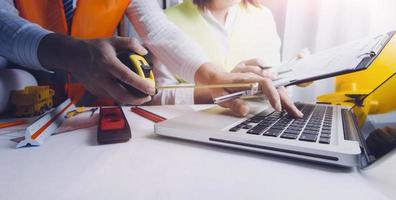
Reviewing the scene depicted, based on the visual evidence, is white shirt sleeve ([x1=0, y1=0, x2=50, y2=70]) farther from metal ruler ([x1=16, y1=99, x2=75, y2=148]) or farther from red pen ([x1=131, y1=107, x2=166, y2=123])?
red pen ([x1=131, y1=107, x2=166, y2=123])

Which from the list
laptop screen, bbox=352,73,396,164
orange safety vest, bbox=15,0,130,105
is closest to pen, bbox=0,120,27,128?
orange safety vest, bbox=15,0,130,105

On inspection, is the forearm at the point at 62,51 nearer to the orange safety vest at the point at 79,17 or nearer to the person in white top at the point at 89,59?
the person in white top at the point at 89,59

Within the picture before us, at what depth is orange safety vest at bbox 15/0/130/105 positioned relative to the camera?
24.5 inches

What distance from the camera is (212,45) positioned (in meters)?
0.79

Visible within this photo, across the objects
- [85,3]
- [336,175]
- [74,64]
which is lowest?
[336,175]

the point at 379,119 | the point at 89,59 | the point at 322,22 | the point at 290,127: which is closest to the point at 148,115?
the point at 89,59

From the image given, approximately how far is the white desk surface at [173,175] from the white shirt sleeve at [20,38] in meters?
0.17

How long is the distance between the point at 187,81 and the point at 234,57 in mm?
186

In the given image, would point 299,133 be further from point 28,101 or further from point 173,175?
point 28,101

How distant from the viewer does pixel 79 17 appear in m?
0.66

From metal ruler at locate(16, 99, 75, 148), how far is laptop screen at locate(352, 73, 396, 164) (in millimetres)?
385

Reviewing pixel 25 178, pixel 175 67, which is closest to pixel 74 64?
pixel 25 178

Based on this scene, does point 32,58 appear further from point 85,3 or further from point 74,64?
point 85,3

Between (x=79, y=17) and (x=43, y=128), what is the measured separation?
0.40 meters
